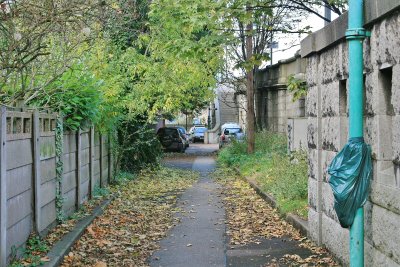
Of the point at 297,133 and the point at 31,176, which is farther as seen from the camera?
the point at 297,133

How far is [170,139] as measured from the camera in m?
36.3

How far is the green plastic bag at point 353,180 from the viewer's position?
5207mm

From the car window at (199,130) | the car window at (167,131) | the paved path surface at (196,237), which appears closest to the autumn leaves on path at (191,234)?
the paved path surface at (196,237)

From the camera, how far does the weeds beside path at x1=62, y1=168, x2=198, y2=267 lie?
24.4 ft

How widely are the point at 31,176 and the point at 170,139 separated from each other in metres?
29.1

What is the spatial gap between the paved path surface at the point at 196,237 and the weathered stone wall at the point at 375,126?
67.2 inches

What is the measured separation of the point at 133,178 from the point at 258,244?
9.72m

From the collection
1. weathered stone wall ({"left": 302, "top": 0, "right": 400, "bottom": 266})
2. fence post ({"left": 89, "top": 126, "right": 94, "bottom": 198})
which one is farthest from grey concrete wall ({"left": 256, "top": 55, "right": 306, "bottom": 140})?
weathered stone wall ({"left": 302, "top": 0, "right": 400, "bottom": 266})

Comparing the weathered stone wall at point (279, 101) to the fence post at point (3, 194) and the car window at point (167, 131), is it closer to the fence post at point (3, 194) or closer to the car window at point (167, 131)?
the car window at point (167, 131)

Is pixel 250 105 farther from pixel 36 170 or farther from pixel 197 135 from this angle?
pixel 197 135

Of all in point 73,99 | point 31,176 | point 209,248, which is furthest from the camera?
point 73,99

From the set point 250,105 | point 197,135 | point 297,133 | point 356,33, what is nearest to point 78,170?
point 356,33

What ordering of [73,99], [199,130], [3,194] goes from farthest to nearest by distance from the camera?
[199,130] < [73,99] < [3,194]

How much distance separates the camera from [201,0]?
11.5 m
